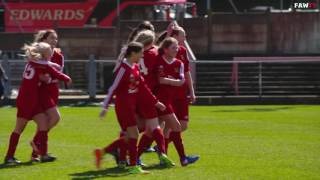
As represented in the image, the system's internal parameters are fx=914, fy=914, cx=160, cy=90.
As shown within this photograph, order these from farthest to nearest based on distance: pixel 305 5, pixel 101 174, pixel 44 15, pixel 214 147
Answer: pixel 44 15 < pixel 305 5 < pixel 214 147 < pixel 101 174

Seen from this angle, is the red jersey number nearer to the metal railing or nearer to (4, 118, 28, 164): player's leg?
(4, 118, 28, 164): player's leg

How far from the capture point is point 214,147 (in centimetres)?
1408

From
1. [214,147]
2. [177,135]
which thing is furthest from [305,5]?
[177,135]

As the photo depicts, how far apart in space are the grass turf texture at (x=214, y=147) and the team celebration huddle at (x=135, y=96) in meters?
0.25

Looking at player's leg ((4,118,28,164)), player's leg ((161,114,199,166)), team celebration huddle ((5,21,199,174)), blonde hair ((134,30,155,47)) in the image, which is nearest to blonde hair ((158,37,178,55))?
team celebration huddle ((5,21,199,174))

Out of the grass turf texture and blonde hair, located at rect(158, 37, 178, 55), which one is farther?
blonde hair, located at rect(158, 37, 178, 55)

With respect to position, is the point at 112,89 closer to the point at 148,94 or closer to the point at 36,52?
the point at 148,94

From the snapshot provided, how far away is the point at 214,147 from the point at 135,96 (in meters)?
3.20

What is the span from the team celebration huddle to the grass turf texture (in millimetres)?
253

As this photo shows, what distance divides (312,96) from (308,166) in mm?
16264

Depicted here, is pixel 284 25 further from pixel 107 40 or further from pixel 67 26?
pixel 67 26

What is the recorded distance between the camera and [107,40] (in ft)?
115

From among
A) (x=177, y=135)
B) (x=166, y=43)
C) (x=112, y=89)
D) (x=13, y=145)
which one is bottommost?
(x=13, y=145)

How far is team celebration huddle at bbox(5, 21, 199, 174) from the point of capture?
11109 millimetres
